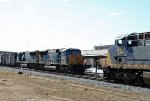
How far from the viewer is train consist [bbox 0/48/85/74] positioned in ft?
116

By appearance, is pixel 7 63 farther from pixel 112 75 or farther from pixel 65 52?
pixel 112 75

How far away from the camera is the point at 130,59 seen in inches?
870

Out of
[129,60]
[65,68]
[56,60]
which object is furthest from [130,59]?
[56,60]

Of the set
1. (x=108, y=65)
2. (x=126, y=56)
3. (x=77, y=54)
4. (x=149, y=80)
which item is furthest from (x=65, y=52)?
(x=149, y=80)

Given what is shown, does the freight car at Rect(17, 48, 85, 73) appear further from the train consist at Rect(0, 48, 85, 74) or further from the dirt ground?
the dirt ground

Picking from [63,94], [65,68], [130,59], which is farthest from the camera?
[65,68]

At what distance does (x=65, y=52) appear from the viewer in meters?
36.9

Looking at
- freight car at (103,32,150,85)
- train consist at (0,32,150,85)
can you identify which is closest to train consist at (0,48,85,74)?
train consist at (0,32,150,85)

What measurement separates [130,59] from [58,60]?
17.1 metres

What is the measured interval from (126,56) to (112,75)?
8.82ft

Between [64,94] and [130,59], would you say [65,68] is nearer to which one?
[130,59]

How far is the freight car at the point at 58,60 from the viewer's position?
3534 centimetres

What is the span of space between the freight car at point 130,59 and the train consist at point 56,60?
1081 centimetres

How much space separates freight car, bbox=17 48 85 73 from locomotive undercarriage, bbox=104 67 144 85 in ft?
34.9
